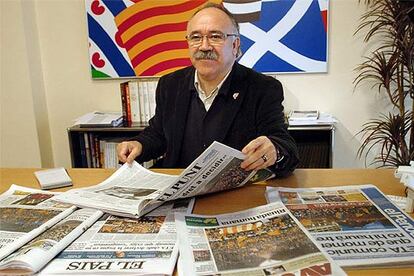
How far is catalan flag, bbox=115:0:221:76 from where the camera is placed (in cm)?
269

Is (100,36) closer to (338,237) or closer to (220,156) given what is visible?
(220,156)

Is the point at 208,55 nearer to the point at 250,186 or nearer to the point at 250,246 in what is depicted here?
the point at 250,186

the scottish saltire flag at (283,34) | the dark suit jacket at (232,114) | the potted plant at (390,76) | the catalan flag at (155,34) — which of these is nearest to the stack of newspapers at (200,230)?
the dark suit jacket at (232,114)

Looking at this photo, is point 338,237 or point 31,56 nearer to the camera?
point 338,237

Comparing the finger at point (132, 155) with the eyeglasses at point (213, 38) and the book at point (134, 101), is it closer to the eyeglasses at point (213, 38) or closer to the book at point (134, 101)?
the eyeglasses at point (213, 38)

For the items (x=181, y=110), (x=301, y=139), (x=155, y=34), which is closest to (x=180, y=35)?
(x=155, y=34)

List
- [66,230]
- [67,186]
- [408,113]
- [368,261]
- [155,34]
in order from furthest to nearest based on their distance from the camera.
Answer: [155,34] → [408,113] → [67,186] → [66,230] → [368,261]

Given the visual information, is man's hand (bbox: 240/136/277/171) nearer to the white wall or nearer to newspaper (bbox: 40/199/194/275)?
newspaper (bbox: 40/199/194/275)

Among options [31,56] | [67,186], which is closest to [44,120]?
[31,56]

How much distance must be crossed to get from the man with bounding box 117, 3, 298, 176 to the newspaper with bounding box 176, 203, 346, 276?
614 mm

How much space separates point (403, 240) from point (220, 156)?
0.41 meters

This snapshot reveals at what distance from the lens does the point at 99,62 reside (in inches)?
111

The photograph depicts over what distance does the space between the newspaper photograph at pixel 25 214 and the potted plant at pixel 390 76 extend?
201cm

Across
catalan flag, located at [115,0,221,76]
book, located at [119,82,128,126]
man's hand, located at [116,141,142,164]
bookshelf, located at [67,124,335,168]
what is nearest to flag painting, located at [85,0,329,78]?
catalan flag, located at [115,0,221,76]
